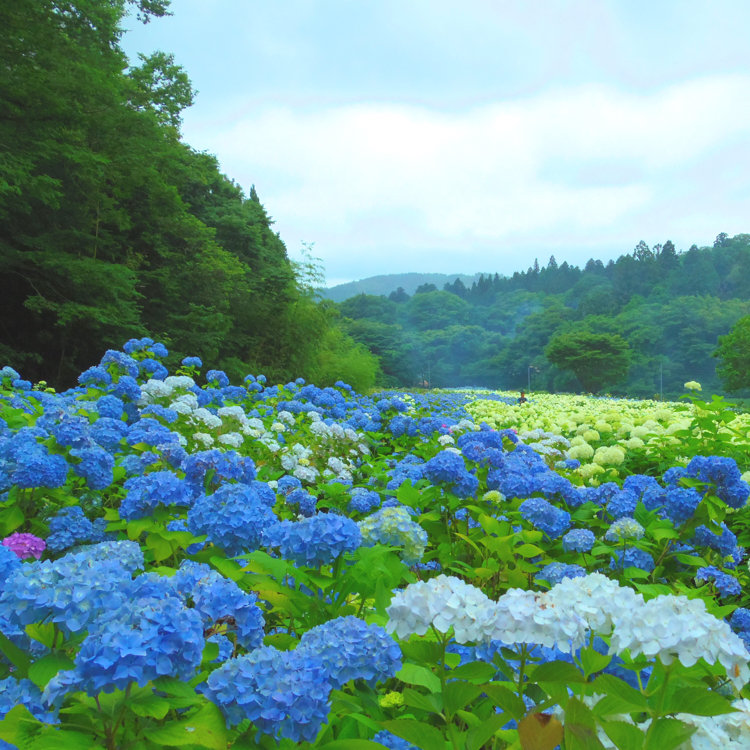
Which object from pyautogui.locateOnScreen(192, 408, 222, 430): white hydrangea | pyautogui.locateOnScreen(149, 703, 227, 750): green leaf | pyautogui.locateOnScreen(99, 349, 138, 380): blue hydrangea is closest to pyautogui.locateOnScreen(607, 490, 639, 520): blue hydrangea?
pyautogui.locateOnScreen(149, 703, 227, 750): green leaf

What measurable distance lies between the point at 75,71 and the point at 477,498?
1242cm

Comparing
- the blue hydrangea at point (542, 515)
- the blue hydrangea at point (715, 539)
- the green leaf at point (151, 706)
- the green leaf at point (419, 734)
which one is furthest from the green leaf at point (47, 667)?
the blue hydrangea at point (715, 539)

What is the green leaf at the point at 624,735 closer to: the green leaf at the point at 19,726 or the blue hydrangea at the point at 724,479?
the green leaf at the point at 19,726

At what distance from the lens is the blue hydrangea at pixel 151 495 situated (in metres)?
2.00

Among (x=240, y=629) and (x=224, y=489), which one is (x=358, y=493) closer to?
(x=224, y=489)

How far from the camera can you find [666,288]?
190 ft

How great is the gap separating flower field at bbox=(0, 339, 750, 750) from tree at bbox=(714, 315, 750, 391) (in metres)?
31.6

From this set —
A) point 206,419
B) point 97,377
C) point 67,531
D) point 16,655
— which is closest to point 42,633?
point 16,655

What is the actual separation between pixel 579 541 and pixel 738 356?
33743mm

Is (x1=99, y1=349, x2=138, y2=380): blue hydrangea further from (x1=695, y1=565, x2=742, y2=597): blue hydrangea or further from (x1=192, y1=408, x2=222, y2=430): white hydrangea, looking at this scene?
(x1=695, y1=565, x2=742, y2=597): blue hydrangea

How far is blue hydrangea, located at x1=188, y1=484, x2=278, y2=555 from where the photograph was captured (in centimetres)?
173

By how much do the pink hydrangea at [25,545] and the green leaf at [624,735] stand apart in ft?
5.94

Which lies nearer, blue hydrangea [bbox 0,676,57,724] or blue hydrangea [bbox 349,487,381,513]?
blue hydrangea [bbox 0,676,57,724]

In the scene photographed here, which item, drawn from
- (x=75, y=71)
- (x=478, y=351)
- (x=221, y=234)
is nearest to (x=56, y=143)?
(x=75, y=71)
